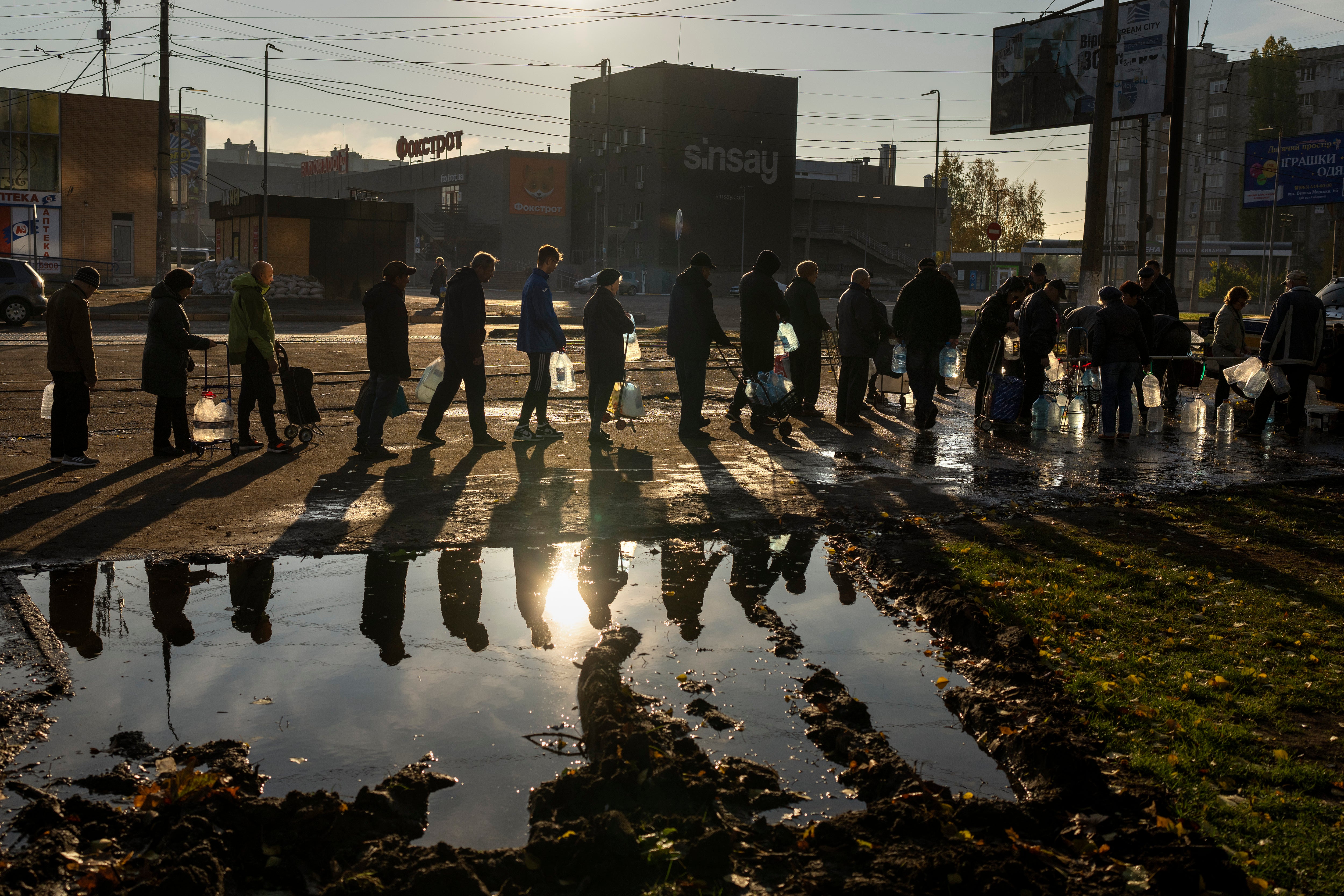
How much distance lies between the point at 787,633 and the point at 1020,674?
3.97 ft

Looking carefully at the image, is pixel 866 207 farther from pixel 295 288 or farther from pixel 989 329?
pixel 989 329

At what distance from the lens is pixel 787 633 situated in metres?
5.77

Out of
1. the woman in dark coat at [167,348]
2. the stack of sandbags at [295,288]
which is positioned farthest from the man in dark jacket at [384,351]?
the stack of sandbags at [295,288]

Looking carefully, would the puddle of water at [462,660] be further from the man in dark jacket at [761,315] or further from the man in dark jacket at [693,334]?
the man in dark jacket at [761,315]

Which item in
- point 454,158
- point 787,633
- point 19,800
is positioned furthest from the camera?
point 454,158

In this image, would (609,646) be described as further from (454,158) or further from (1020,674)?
(454,158)

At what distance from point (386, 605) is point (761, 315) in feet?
23.2

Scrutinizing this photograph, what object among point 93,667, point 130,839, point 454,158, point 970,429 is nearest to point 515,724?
point 130,839

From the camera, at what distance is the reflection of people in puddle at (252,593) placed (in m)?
5.69

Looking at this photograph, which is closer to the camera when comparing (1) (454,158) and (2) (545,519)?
(2) (545,519)

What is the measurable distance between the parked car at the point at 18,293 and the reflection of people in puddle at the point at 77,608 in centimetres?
2386

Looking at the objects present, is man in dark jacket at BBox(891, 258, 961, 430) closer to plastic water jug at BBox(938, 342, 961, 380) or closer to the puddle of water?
plastic water jug at BBox(938, 342, 961, 380)

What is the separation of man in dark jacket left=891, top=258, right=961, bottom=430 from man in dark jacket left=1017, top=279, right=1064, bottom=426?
2.71ft

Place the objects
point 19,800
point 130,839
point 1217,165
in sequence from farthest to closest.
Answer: point 1217,165 → point 19,800 → point 130,839
